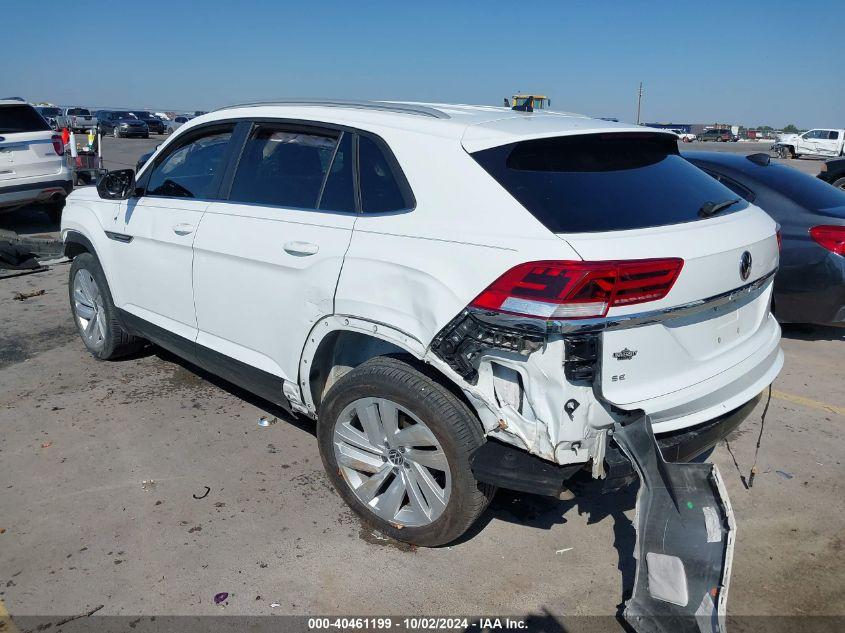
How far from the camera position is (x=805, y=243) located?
549 cm

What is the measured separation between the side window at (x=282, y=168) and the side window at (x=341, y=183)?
0.05m

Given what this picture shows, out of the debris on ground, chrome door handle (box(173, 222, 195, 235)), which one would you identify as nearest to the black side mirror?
chrome door handle (box(173, 222, 195, 235))

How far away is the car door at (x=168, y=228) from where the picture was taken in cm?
404

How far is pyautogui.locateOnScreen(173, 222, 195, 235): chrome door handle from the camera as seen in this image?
3.96 m

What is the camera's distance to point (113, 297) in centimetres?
484

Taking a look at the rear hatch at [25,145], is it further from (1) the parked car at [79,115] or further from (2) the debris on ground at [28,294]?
(1) the parked car at [79,115]

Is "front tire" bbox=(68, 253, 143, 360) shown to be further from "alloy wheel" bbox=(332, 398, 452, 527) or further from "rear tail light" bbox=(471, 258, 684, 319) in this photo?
"rear tail light" bbox=(471, 258, 684, 319)

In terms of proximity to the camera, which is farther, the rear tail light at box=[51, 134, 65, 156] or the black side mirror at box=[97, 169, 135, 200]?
the rear tail light at box=[51, 134, 65, 156]

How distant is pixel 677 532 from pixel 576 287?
38.6 inches

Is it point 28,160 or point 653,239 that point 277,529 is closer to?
point 653,239

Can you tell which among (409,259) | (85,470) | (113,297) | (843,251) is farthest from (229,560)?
(843,251)

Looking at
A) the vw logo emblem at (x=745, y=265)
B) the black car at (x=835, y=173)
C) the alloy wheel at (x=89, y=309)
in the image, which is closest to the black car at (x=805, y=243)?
the vw logo emblem at (x=745, y=265)

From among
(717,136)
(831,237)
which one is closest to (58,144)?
(831,237)

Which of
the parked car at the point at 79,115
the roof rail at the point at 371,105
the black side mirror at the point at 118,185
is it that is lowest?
the black side mirror at the point at 118,185
